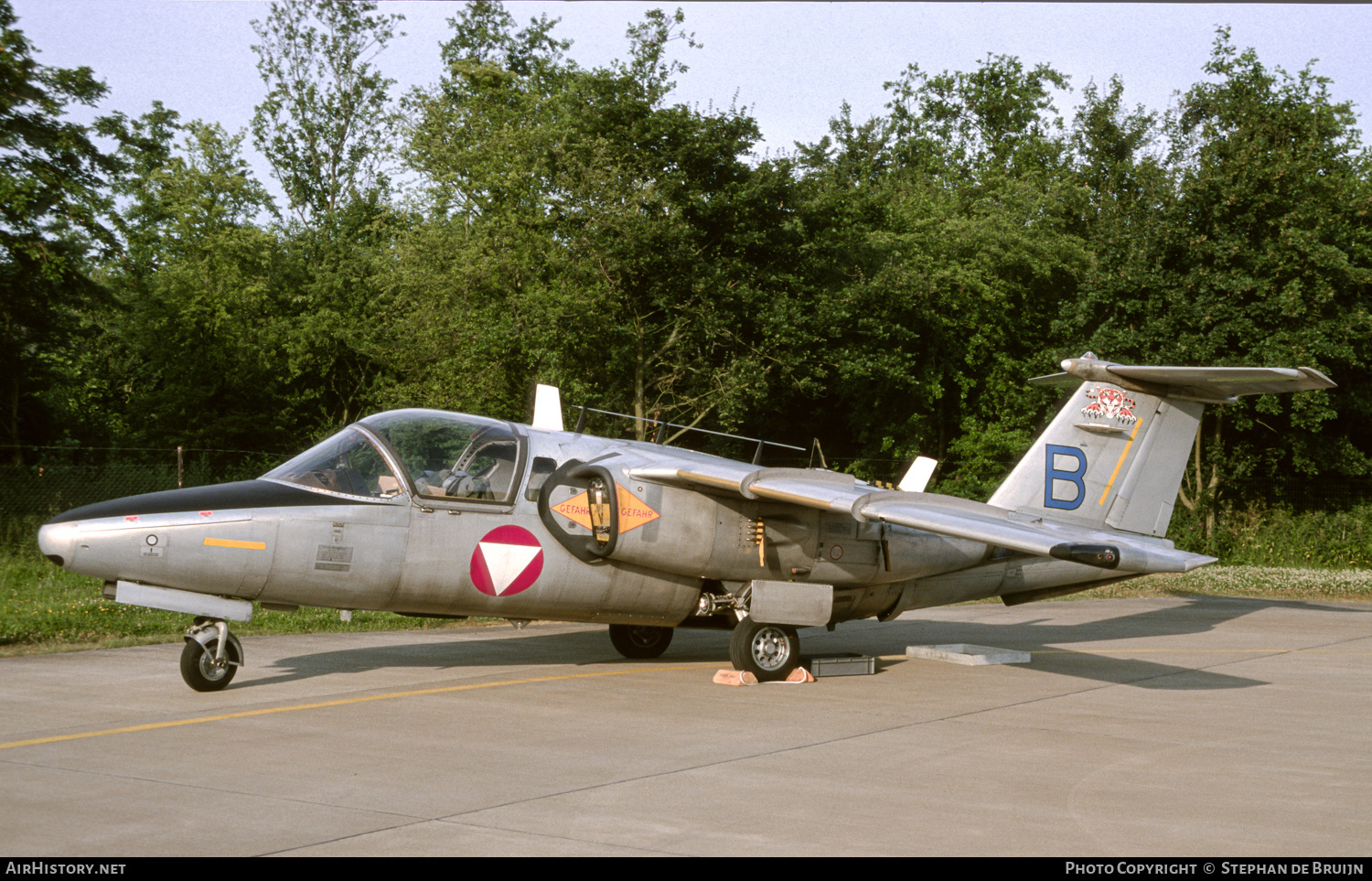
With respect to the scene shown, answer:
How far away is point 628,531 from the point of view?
11633mm

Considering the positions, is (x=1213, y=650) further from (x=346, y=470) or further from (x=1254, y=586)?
(x=346, y=470)

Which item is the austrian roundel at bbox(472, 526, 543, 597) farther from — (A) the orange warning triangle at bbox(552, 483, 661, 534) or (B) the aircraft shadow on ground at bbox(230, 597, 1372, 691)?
(B) the aircraft shadow on ground at bbox(230, 597, 1372, 691)

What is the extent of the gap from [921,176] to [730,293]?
2752 centimetres

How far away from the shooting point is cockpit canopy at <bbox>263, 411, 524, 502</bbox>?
36.1 ft

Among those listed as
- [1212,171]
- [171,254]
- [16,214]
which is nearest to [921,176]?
[1212,171]

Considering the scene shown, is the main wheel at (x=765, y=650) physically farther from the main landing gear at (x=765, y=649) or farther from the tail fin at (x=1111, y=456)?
the tail fin at (x=1111, y=456)

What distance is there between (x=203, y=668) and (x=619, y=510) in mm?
4130

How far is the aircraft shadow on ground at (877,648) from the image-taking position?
42.5ft

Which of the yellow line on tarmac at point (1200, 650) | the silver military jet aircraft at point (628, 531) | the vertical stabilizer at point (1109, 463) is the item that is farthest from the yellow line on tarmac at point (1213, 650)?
the vertical stabilizer at point (1109, 463)

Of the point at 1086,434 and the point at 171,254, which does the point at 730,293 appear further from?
the point at 171,254

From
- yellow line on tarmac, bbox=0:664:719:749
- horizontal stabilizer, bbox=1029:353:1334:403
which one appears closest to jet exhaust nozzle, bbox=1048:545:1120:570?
horizontal stabilizer, bbox=1029:353:1334:403

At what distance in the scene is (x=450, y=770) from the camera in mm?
7781

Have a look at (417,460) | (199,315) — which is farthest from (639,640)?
(199,315)

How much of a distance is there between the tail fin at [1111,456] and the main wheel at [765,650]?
3641mm
